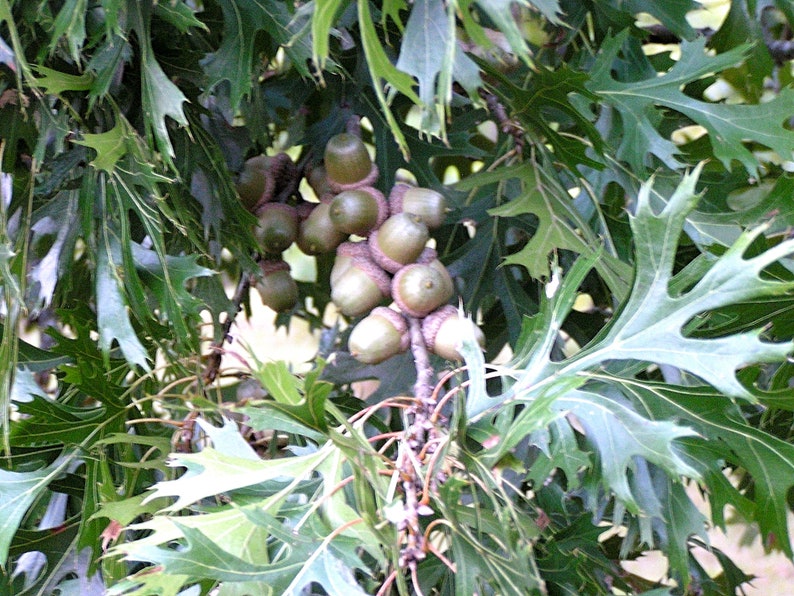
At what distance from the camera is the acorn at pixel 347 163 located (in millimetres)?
812

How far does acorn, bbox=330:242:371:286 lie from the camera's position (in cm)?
79

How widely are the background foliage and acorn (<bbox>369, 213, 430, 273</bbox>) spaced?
73 mm

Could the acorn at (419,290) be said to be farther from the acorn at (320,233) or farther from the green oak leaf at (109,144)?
the green oak leaf at (109,144)

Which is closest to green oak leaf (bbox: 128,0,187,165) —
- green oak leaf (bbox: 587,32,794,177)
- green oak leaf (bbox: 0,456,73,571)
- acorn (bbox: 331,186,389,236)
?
acorn (bbox: 331,186,389,236)

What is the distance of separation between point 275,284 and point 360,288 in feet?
0.47

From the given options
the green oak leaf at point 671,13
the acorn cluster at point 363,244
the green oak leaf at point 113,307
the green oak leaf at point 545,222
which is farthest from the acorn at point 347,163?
the green oak leaf at point 671,13

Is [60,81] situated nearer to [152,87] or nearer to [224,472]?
[152,87]

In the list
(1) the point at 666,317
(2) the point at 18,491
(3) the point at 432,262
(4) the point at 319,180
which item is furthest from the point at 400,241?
(2) the point at 18,491

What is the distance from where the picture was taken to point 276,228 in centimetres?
85

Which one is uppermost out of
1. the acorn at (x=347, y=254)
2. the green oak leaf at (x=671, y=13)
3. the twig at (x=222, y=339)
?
the green oak leaf at (x=671, y=13)

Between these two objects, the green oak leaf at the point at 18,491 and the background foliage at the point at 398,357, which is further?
the green oak leaf at the point at 18,491

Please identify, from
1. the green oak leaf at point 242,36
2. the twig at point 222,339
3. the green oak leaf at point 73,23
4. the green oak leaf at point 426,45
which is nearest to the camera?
the green oak leaf at point 426,45

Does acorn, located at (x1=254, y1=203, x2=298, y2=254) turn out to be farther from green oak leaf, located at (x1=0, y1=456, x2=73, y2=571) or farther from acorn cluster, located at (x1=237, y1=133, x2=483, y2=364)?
green oak leaf, located at (x1=0, y1=456, x2=73, y2=571)

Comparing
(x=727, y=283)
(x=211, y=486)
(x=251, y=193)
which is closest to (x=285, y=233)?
(x=251, y=193)
